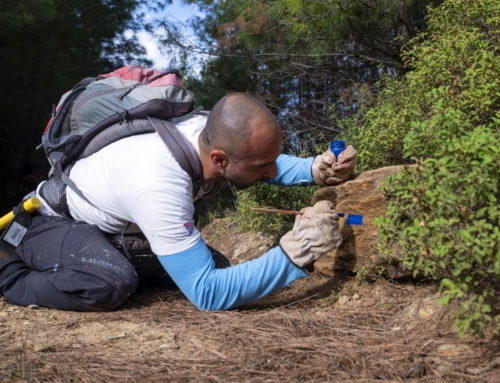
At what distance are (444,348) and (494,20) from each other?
7.02 feet

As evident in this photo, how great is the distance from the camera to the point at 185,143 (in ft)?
9.14

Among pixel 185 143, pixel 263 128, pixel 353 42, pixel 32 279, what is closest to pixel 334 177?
pixel 263 128

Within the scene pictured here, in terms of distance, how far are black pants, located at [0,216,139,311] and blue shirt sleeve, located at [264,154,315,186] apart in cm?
109

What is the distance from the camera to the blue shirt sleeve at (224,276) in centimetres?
255

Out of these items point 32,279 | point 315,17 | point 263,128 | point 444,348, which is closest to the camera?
point 444,348

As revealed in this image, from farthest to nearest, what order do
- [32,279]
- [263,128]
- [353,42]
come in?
[353,42] → [32,279] → [263,128]

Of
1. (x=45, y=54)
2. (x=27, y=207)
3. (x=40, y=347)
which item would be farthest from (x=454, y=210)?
(x=45, y=54)

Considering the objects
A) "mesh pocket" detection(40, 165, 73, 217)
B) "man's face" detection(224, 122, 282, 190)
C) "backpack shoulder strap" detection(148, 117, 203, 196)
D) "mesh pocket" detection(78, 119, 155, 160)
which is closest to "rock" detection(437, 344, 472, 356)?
"man's face" detection(224, 122, 282, 190)

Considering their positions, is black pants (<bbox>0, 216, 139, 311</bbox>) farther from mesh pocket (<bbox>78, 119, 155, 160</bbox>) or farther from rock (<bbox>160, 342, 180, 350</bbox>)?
rock (<bbox>160, 342, 180, 350</bbox>)

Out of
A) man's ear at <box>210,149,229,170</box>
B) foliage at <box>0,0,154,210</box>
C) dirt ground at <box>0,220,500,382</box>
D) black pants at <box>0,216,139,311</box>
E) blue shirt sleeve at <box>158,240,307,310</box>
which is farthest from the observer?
foliage at <box>0,0,154,210</box>

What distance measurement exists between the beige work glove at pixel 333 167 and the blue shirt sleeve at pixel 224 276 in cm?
72

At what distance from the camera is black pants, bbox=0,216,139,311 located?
282cm

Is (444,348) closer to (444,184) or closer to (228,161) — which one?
(444,184)

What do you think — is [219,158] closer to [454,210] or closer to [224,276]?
[224,276]
